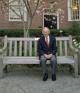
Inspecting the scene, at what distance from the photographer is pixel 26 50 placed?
413 inches

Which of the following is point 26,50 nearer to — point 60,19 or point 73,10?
point 60,19

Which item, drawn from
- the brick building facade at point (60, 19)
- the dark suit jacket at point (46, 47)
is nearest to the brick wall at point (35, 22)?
the brick building facade at point (60, 19)

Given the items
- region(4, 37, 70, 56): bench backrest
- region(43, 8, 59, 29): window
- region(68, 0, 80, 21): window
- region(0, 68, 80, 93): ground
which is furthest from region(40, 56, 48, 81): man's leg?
region(68, 0, 80, 21): window

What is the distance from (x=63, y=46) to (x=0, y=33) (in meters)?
12.9

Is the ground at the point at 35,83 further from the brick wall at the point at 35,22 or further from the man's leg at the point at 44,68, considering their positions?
the brick wall at the point at 35,22

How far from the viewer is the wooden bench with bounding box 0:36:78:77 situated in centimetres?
993

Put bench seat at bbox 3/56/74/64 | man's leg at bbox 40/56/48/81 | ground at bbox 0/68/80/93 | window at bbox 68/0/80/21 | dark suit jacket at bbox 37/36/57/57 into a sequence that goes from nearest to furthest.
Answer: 1. ground at bbox 0/68/80/93
2. man's leg at bbox 40/56/48/81
3. bench seat at bbox 3/56/74/64
4. dark suit jacket at bbox 37/36/57/57
5. window at bbox 68/0/80/21

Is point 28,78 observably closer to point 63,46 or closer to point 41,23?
point 63,46

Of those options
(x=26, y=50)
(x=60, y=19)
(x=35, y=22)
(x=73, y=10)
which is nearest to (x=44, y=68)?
(x=26, y=50)

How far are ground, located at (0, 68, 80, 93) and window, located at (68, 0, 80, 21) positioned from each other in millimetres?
15155

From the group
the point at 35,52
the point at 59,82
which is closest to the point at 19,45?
the point at 35,52

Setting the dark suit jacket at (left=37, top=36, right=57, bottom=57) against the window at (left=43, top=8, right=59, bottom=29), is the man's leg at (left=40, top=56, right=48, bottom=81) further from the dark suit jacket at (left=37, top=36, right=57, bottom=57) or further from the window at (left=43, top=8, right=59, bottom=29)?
the window at (left=43, top=8, right=59, bottom=29)

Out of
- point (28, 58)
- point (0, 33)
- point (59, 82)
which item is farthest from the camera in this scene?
point (0, 33)

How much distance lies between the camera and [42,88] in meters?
8.68
